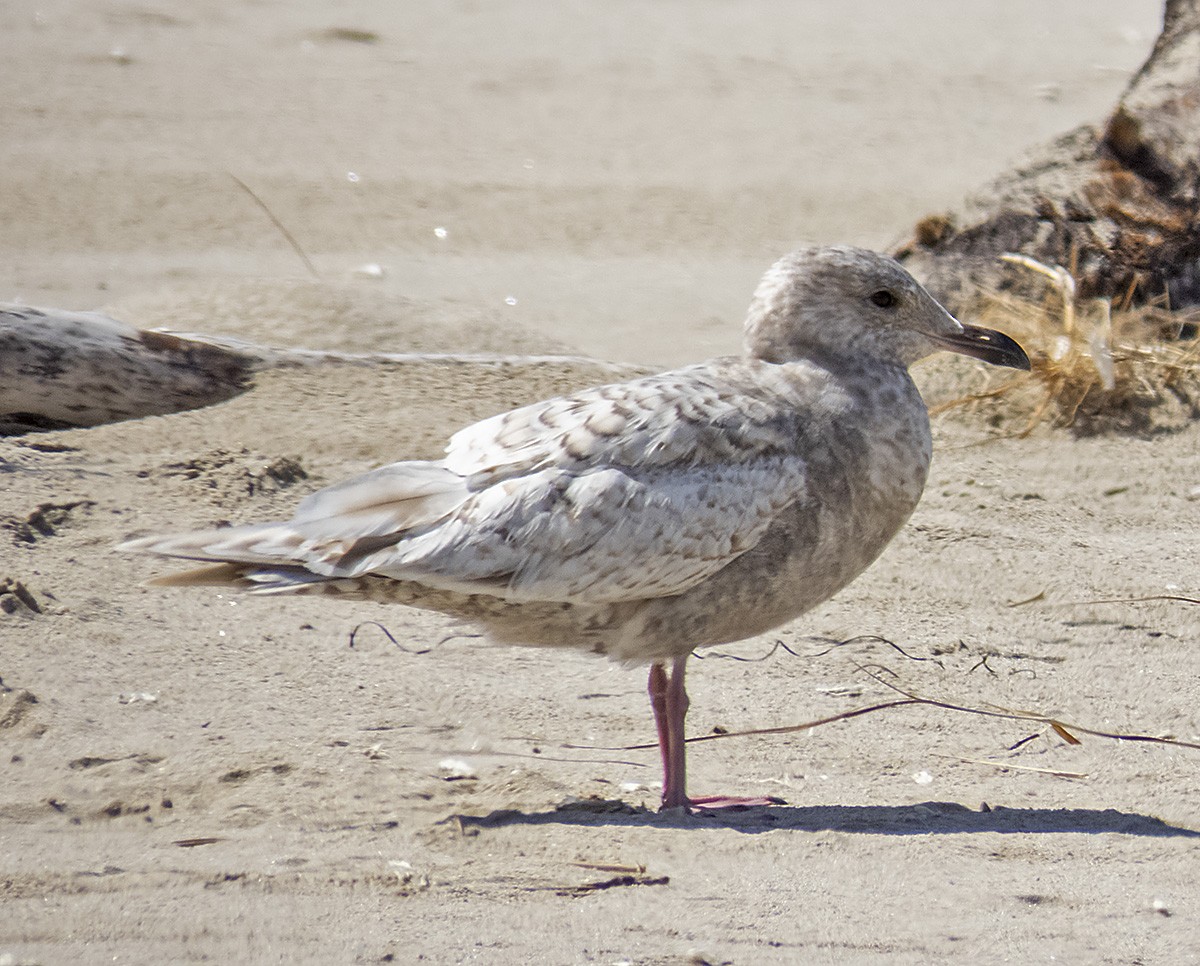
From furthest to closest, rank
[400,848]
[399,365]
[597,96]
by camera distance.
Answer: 1. [597,96]
2. [399,365]
3. [400,848]

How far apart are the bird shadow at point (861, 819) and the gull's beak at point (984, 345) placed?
124 cm

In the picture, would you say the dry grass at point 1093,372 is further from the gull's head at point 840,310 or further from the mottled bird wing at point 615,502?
the mottled bird wing at point 615,502

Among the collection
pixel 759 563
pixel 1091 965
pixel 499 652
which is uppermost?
pixel 759 563

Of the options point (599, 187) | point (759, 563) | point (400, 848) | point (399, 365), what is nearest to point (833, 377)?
point (759, 563)

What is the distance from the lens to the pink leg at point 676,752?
409 cm

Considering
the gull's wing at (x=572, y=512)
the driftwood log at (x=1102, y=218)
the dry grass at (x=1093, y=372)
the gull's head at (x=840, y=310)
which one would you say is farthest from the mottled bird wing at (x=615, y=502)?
the driftwood log at (x=1102, y=218)

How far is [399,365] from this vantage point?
23.1 feet

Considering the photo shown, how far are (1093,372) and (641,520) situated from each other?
11.8ft

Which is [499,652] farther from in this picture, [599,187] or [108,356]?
[599,187]

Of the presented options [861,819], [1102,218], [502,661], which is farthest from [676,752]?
[1102,218]

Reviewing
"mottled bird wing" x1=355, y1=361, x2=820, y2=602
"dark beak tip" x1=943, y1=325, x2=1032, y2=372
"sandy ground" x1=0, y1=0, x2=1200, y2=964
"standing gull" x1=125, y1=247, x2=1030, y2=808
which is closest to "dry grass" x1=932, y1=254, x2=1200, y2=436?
"sandy ground" x1=0, y1=0, x2=1200, y2=964

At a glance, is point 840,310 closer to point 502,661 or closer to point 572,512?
point 572,512

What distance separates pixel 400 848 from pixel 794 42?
36.5 feet

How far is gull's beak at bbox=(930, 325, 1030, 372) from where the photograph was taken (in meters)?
4.55
